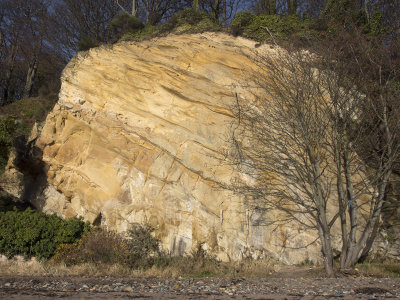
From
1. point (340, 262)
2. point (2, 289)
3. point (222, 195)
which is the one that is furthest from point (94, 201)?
point (340, 262)

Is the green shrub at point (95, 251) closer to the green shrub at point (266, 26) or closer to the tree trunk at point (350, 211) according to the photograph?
the tree trunk at point (350, 211)

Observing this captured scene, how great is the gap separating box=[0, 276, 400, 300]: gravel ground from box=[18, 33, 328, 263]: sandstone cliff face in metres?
2.83

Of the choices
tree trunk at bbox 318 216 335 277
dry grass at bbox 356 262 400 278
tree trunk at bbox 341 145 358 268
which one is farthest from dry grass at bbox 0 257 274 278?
dry grass at bbox 356 262 400 278

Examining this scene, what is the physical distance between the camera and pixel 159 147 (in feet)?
38.8

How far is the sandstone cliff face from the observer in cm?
1088

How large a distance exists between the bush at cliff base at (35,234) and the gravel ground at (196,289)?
9.55ft

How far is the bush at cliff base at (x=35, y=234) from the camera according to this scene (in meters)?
10.9

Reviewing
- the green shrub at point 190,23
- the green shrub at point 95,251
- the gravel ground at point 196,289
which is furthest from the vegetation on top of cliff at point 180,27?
the gravel ground at point 196,289

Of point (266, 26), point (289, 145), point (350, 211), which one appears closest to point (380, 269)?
point (350, 211)

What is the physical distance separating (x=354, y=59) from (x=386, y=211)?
5064 millimetres

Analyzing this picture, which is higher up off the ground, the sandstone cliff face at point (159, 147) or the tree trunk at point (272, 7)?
the tree trunk at point (272, 7)

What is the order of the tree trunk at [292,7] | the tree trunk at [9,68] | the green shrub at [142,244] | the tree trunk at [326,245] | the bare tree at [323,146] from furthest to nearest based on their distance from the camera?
the tree trunk at [9,68] < the tree trunk at [292,7] < the green shrub at [142,244] < the bare tree at [323,146] < the tree trunk at [326,245]

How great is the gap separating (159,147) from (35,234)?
15.1 ft

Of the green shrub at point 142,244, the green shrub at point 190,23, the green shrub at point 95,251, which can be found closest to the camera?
the green shrub at point 95,251
